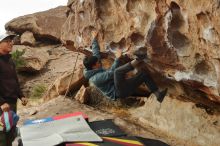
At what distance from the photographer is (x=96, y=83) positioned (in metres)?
8.58

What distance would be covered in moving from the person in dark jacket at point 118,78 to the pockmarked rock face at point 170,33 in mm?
282

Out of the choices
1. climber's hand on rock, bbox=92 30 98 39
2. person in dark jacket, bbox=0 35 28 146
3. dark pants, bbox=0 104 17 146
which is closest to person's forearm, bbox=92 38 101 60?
climber's hand on rock, bbox=92 30 98 39

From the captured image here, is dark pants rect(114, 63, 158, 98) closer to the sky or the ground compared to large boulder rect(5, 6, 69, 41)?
closer to the sky

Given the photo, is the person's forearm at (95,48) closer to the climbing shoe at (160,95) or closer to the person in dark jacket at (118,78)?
the person in dark jacket at (118,78)

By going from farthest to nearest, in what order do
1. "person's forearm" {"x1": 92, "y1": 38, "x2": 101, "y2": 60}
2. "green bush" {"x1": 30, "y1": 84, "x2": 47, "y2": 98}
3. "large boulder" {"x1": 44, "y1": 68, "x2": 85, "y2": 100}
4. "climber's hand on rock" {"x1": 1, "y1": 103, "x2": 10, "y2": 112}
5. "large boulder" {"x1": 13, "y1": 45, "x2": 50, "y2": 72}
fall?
"large boulder" {"x1": 13, "y1": 45, "x2": 50, "y2": 72} → "green bush" {"x1": 30, "y1": 84, "x2": 47, "y2": 98} → "large boulder" {"x1": 44, "y1": 68, "x2": 85, "y2": 100} → "person's forearm" {"x1": 92, "y1": 38, "x2": 101, "y2": 60} → "climber's hand on rock" {"x1": 1, "y1": 103, "x2": 10, "y2": 112}

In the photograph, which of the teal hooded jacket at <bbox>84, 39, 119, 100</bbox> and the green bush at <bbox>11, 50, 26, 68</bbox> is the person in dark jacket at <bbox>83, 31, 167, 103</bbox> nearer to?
the teal hooded jacket at <bbox>84, 39, 119, 100</bbox>

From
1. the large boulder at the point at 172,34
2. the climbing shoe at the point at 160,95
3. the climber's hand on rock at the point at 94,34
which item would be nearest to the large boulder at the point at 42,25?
the climber's hand on rock at the point at 94,34

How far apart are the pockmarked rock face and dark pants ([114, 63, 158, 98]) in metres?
0.28

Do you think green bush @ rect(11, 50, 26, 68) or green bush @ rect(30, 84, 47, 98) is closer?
green bush @ rect(30, 84, 47, 98)

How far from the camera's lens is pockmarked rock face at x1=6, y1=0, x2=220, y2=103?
21.6ft

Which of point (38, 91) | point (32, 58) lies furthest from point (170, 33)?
point (32, 58)

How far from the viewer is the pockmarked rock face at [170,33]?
657 centimetres

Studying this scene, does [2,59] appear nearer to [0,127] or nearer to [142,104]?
[0,127]

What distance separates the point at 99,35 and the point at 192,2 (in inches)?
125
